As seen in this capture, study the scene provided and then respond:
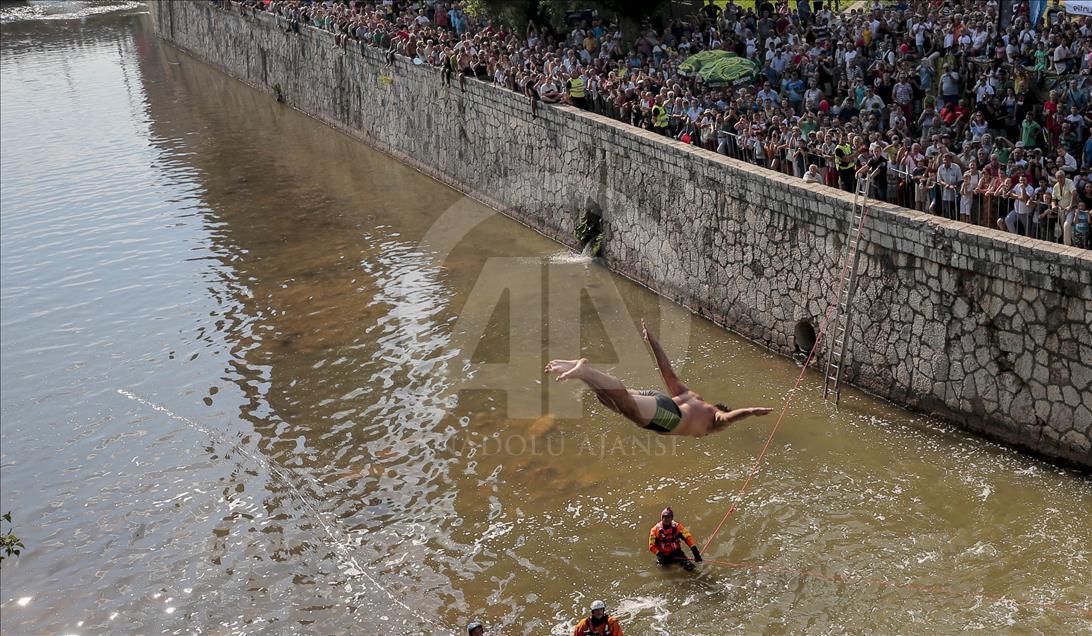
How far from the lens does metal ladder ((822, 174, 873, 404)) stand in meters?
17.7

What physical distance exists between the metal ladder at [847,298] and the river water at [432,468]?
0.42 m

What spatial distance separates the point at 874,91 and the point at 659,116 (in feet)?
13.3

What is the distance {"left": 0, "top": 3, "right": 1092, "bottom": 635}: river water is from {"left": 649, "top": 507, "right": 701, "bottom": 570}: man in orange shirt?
0.22 metres

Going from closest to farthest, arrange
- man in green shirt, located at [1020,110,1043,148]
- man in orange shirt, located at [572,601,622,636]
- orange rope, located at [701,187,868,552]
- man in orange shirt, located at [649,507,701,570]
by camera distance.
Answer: man in orange shirt, located at [572,601,622,636] → man in orange shirt, located at [649,507,701,570] → orange rope, located at [701,187,868,552] → man in green shirt, located at [1020,110,1043,148]

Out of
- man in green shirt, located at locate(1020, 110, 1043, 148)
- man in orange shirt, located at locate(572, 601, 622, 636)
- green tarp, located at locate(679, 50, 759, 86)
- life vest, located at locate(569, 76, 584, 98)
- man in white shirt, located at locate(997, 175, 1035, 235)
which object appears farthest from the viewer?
life vest, located at locate(569, 76, 584, 98)

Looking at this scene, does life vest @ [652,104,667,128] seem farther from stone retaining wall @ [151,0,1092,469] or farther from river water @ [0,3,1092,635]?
river water @ [0,3,1092,635]

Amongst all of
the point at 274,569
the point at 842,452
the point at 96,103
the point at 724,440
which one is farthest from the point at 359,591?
the point at 96,103

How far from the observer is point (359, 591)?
15.1 m

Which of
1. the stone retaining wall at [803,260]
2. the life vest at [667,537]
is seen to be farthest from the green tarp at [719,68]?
the life vest at [667,537]

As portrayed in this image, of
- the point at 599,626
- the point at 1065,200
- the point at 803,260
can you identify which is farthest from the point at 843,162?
the point at 599,626

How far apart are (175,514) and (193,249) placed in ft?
42.8

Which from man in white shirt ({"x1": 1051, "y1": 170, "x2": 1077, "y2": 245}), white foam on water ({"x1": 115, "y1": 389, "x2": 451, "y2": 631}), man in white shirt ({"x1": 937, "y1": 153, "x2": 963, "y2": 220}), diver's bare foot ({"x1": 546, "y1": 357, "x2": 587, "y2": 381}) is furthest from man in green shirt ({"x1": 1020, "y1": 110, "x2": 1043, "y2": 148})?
white foam on water ({"x1": 115, "y1": 389, "x2": 451, "y2": 631})

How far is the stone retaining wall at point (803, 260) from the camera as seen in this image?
15547 mm
